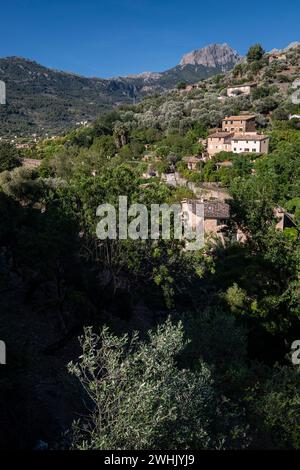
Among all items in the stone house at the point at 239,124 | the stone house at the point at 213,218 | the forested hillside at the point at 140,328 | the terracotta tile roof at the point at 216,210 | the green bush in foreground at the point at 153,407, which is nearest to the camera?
the green bush in foreground at the point at 153,407

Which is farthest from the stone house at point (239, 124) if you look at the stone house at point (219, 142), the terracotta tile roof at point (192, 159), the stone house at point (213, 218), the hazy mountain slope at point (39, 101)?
the hazy mountain slope at point (39, 101)

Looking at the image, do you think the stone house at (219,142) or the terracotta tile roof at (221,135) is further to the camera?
the terracotta tile roof at (221,135)

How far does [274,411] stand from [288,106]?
61.9 meters

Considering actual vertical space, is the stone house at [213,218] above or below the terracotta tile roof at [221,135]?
below

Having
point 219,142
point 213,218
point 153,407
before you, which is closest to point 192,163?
point 219,142

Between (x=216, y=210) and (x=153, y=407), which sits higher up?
(x=216, y=210)

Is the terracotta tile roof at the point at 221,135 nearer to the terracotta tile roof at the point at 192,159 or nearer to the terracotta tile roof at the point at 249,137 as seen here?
the terracotta tile roof at the point at 249,137

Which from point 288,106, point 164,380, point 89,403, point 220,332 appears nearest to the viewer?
point 164,380

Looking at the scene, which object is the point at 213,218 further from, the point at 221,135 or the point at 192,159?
the point at 221,135

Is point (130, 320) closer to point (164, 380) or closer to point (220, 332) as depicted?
point (220, 332)

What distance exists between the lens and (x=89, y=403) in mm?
10141

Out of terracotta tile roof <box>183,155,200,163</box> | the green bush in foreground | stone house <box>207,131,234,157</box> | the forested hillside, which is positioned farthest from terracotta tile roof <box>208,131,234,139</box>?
the green bush in foreground
